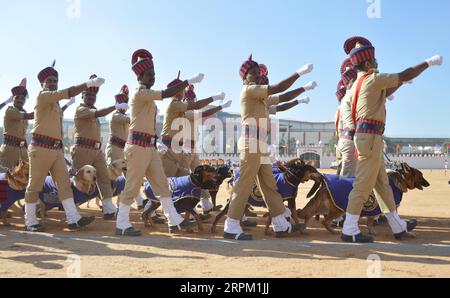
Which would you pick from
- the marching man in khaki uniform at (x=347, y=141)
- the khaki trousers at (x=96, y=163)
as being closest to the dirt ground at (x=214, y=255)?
the marching man in khaki uniform at (x=347, y=141)

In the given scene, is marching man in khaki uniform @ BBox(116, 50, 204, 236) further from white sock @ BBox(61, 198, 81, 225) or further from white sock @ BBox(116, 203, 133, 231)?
white sock @ BBox(61, 198, 81, 225)

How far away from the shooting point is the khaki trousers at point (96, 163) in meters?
8.70

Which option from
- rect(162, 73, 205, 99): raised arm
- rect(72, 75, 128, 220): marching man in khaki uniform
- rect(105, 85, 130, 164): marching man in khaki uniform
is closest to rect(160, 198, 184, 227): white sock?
rect(162, 73, 205, 99): raised arm

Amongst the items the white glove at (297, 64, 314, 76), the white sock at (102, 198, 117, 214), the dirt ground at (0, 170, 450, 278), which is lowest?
the dirt ground at (0, 170, 450, 278)

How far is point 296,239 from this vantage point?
6629 mm

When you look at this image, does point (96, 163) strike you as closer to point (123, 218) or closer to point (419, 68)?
point (123, 218)

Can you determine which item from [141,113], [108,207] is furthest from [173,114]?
[108,207]

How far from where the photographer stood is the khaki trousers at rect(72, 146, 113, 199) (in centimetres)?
870

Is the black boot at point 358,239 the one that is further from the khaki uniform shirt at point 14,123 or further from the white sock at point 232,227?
the khaki uniform shirt at point 14,123

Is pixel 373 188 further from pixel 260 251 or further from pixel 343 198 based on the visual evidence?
pixel 260 251

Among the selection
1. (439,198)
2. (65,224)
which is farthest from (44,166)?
(439,198)

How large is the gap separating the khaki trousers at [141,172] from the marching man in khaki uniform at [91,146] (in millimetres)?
1973

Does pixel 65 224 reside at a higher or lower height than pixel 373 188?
lower
